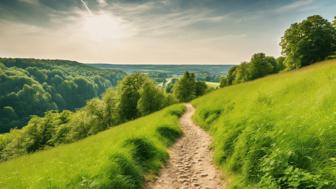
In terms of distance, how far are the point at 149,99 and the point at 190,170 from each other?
4887 cm

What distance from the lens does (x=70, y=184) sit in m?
7.07

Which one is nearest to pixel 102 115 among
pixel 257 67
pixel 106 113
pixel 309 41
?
pixel 106 113

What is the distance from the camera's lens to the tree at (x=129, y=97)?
6184 centimetres

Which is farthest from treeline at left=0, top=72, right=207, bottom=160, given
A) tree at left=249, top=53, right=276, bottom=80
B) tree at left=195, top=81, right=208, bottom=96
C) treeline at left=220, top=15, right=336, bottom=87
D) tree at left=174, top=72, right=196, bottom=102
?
treeline at left=220, top=15, right=336, bottom=87

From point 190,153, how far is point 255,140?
5.46 metres

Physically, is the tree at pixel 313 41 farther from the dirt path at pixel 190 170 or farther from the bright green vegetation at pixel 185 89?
the dirt path at pixel 190 170

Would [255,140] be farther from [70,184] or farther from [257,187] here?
[70,184]

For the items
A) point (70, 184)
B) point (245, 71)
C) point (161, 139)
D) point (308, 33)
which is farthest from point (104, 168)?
point (245, 71)

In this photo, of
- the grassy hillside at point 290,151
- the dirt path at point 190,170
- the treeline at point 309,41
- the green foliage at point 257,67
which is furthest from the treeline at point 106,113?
the grassy hillside at point 290,151

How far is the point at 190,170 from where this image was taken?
34.8ft

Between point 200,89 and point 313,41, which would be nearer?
point 313,41

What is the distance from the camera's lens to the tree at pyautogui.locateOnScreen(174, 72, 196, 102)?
83875 millimetres

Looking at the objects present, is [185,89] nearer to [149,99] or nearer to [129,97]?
[129,97]

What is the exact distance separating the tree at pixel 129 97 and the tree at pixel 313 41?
121 feet
